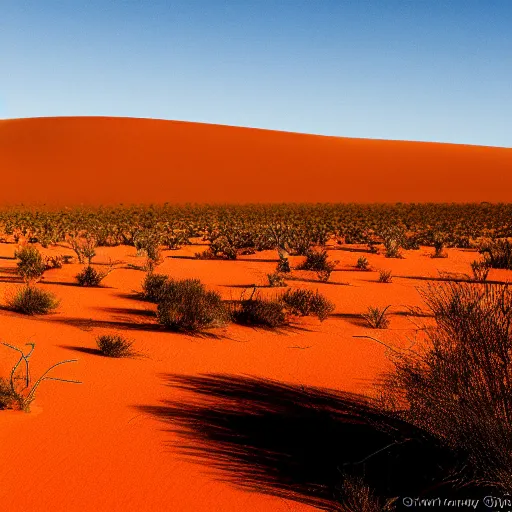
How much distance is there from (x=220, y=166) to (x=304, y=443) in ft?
283

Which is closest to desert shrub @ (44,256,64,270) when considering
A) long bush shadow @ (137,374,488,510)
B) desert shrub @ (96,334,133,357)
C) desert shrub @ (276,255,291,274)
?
desert shrub @ (276,255,291,274)

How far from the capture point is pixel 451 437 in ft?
13.8

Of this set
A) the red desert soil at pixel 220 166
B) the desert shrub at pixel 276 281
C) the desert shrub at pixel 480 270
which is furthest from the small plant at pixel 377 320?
the red desert soil at pixel 220 166

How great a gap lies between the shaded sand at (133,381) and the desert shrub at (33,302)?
0.24 metres

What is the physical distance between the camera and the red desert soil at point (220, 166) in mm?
78062

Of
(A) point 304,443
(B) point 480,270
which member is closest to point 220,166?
(B) point 480,270

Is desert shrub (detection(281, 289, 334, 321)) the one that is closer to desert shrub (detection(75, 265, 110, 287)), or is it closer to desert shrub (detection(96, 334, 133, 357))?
desert shrub (detection(96, 334, 133, 357))

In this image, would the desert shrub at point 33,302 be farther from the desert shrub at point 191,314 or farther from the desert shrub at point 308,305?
the desert shrub at point 308,305

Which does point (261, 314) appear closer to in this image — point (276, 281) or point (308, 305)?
point (308, 305)

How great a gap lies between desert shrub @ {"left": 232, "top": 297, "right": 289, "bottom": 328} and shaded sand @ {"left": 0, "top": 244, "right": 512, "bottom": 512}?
1.34ft

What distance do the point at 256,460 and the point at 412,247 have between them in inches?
813

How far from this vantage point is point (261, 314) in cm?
1003

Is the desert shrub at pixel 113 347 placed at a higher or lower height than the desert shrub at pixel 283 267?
lower

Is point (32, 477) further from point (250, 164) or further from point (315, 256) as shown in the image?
point (250, 164)
